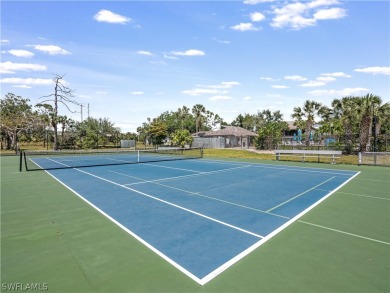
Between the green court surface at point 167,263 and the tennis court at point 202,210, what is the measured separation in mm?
333

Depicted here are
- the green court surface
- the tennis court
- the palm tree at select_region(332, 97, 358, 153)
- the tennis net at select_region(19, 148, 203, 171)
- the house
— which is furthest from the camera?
the house

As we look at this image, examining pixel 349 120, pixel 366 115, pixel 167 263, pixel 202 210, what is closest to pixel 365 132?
pixel 366 115

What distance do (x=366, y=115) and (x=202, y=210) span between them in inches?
1049

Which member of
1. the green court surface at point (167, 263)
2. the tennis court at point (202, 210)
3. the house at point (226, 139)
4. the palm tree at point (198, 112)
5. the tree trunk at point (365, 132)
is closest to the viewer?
the green court surface at point (167, 263)

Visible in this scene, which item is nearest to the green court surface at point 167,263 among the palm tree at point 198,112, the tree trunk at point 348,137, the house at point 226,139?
the tree trunk at point 348,137

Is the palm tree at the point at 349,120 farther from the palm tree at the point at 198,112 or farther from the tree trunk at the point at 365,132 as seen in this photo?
the palm tree at the point at 198,112

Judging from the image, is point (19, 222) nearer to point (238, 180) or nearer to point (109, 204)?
point (109, 204)

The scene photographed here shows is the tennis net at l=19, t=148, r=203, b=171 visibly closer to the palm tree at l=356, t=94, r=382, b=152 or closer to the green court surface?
the green court surface

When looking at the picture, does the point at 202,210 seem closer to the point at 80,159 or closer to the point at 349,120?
the point at 80,159

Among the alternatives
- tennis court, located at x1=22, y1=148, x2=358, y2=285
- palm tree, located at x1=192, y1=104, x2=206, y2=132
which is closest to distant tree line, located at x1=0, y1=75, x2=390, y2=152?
palm tree, located at x1=192, y1=104, x2=206, y2=132

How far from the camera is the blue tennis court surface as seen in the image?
504cm

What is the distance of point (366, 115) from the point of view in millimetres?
26906

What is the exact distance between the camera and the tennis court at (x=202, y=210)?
5035 mm

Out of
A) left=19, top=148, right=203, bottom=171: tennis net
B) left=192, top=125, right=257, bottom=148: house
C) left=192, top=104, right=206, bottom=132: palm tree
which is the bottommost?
left=19, top=148, right=203, bottom=171: tennis net
